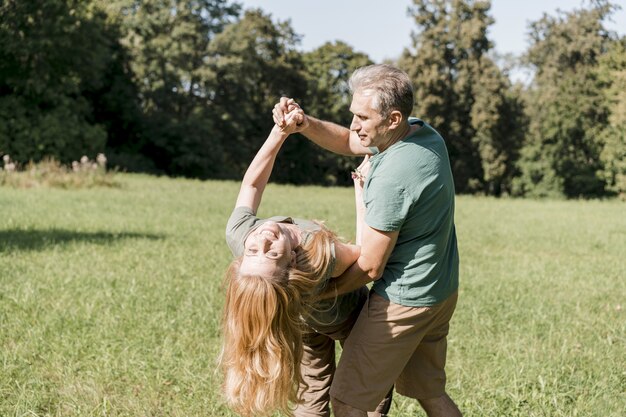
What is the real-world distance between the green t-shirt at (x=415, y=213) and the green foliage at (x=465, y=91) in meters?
43.6

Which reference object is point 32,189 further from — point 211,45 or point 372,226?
point 211,45

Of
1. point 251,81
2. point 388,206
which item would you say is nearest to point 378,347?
point 388,206

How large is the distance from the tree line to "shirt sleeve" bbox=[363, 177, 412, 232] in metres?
38.3

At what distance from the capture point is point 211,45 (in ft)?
151

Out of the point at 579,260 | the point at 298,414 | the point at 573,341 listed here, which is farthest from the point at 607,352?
the point at 579,260

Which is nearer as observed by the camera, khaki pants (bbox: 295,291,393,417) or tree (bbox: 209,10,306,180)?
khaki pants (bbox: 295,291,393,417)

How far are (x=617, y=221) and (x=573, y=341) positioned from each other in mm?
15844

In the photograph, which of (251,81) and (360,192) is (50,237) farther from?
(251,81)

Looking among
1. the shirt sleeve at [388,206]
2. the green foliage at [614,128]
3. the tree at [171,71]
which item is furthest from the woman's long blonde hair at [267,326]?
the tree at [171,71]

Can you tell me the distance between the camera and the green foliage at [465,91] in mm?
46125

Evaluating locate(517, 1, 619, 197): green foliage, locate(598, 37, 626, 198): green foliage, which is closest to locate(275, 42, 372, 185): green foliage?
locate(517, 1, 619, 197): green foliage

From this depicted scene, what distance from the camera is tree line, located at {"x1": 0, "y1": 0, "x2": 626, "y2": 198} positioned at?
4119cm

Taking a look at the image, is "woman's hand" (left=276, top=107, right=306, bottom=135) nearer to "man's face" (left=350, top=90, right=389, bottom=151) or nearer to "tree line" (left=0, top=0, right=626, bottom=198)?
"man's face" (left=350, top=90, right=389, bottom=151)

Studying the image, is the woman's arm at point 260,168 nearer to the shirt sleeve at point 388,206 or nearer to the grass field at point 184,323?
the shirt sleeve at point 388,206
